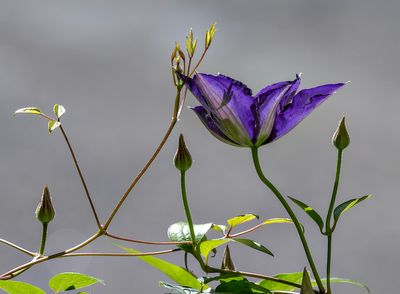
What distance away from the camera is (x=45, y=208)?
476 millimetres

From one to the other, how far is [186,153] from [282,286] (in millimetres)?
120

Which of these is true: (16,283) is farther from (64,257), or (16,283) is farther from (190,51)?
(190,51)

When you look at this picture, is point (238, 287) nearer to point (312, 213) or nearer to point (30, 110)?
point (312, 213)

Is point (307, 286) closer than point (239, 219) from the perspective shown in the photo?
Yes

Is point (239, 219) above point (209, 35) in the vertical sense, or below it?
below

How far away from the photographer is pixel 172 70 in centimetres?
44

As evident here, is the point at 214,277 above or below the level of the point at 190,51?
below

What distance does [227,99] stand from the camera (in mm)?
428

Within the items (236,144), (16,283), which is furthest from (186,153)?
(16,283)

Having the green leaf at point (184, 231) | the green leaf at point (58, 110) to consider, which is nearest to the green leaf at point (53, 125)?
the green leaf at point (58, 110)

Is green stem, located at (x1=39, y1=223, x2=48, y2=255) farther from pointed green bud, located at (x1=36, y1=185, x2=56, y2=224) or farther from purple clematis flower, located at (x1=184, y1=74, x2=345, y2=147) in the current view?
purple clematis flower, located at (x1=184, y1=74, x2=345, y2=147)

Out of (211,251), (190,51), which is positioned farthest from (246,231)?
(190,51)

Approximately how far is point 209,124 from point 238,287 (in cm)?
11

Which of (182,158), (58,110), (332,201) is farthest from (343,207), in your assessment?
(58,110)
